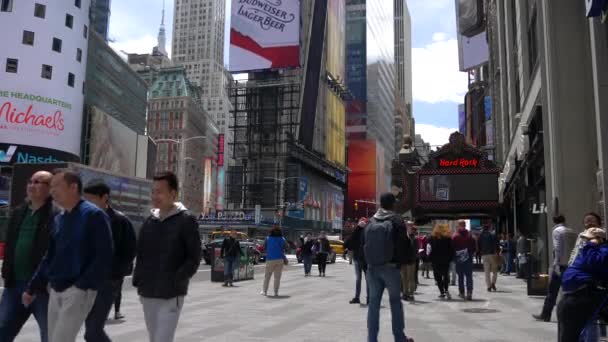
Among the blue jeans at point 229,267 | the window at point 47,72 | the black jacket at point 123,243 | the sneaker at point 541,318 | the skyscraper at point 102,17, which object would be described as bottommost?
the sneaker at point 541,318

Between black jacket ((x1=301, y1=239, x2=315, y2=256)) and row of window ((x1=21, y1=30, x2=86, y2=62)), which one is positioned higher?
row of window ((x1=21, y1=30, x2=86, y2=62))

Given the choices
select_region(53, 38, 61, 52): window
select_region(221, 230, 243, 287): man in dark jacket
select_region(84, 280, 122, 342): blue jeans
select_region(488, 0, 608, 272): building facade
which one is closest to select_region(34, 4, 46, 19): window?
select_region(53, 38, 61, 52): window

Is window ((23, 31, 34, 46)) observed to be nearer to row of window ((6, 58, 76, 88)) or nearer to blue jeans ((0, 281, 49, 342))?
row of window ((6, 58, 76, 88))

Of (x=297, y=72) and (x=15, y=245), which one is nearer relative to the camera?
(x=15, y=245)

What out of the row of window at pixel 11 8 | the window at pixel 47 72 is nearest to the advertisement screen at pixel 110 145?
the window at pixel 47 72

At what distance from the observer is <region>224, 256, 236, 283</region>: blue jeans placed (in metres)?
18.6

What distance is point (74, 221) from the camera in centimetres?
450

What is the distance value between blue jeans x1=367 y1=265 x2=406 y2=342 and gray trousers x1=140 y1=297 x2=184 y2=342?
3.22m

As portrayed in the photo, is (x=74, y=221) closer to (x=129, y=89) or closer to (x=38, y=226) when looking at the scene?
(x=38, y=226)

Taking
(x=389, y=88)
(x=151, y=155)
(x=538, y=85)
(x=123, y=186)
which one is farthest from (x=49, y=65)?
(x=389, y=88)

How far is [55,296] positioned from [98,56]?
263 feet

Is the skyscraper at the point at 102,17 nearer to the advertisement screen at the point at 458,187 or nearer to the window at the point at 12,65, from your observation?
the window at the point at 12,65

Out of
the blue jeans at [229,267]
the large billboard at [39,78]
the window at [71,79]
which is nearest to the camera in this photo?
the blue jeans at [229,267]

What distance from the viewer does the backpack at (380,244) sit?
A: 7094 mm
